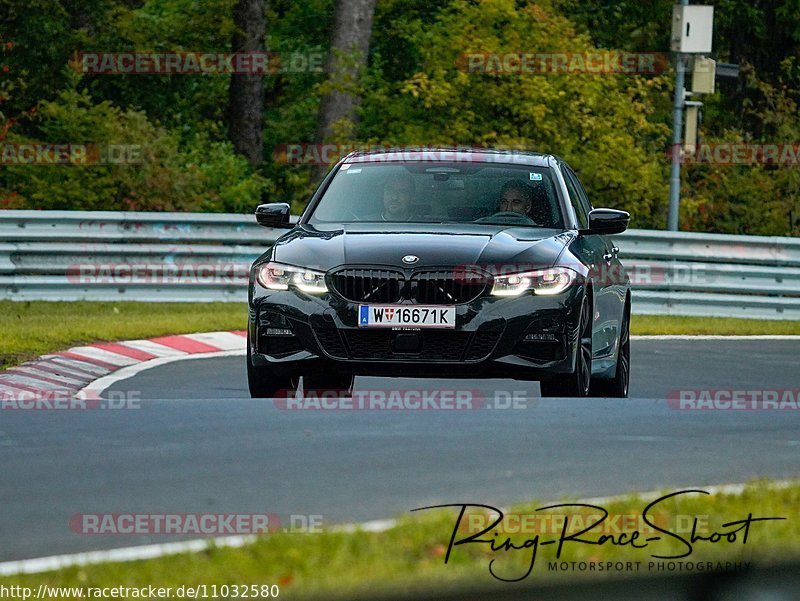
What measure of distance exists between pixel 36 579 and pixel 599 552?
72.8 inches

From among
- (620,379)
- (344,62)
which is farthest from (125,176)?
(620,379)

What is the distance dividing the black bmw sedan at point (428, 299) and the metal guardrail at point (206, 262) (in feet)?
34.7

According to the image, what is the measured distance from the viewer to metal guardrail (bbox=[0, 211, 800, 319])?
21.9 m

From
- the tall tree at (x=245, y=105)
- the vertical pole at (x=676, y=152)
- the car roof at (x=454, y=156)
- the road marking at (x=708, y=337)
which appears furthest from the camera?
the tall tree at (x=245, y=105)

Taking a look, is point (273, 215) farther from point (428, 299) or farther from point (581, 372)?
point (581, 372)

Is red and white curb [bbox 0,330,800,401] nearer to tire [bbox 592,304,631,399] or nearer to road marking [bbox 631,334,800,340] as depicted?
tire [bbox 592,304,631,399]

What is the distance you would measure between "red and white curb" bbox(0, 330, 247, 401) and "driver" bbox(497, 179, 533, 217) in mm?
3470

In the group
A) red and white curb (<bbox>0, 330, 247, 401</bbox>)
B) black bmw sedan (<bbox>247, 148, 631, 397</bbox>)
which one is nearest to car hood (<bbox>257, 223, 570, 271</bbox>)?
→ black bmw sedan (<bbox>247, 148, 631, 397</bbox>)

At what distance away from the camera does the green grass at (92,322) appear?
16188mm

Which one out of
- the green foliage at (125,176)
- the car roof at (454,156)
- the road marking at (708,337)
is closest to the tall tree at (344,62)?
the green foliage at (125,176)

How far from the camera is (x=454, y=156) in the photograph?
1220cm

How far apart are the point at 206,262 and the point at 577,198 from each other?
10.5 meters

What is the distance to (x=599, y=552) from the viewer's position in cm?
611

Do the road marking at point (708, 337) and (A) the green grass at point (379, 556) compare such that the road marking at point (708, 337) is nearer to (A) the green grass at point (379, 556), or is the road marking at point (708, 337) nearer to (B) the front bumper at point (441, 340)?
(B) the front bumper at point (441, 340)
